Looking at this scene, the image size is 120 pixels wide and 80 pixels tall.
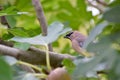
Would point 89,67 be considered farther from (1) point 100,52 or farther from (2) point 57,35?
(2) point 57,35

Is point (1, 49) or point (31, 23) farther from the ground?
point (31, 23)

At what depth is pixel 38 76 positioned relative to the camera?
0.52 m

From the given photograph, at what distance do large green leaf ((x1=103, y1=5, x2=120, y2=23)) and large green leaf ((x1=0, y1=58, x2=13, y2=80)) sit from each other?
Answer: 0.39 feet

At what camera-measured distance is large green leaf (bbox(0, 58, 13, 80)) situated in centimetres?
38

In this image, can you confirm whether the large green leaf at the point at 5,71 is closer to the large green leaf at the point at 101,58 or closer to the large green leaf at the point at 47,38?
the large green leaf at the point at 101,58

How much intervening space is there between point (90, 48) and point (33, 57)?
20cm

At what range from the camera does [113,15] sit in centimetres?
38

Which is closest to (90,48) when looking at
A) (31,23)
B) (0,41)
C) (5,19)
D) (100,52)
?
(100,52)

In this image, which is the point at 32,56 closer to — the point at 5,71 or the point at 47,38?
the point at 47,38

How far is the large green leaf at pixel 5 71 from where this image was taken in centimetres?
38

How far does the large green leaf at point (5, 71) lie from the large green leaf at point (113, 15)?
120 mm

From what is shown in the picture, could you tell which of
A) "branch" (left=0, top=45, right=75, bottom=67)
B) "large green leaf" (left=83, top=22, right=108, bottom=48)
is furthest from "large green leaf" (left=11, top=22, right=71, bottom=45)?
"large green leaf" (left=83, top=22, right=108, bottom=48)

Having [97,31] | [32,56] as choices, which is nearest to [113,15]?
[97,31]

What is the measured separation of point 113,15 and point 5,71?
133mm
